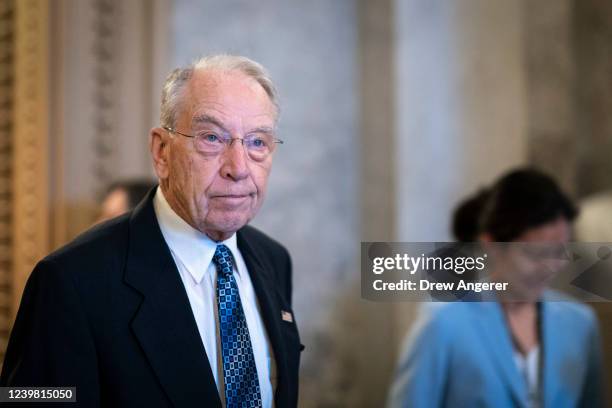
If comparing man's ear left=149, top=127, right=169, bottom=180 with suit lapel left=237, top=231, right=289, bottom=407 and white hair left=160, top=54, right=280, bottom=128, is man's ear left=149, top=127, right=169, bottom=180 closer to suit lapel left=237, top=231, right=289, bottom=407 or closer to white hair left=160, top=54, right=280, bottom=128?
white hair left=160, top=54, right=280, bottom=128

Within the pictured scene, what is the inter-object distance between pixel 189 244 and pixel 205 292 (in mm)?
91

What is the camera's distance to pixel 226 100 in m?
1.10

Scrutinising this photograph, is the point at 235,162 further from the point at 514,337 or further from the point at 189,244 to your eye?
the point at 514,337

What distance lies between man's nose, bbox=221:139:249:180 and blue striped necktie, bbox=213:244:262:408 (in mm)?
182

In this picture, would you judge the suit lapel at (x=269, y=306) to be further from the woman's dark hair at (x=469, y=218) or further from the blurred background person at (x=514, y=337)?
the woman's dark hair at (x=469, y=218)

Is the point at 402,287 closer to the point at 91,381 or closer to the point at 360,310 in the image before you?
the point at 91,381

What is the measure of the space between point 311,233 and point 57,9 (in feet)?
4.81

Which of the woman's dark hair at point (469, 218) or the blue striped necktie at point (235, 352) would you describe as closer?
the blue striped necktie at point (235, 352)

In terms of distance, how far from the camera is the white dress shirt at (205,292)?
1.14 m

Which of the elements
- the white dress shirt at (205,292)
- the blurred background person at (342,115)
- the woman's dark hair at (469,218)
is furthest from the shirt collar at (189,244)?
the blurred background person at (342,115)

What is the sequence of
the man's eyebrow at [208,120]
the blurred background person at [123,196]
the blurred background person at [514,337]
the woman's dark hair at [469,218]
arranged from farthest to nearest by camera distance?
1. the blurred background person at [123,196]
2. the woman's dark hair at [469,218]
3. the blurred background person at [514,337]
4. the man's eyebrow at [208,120]

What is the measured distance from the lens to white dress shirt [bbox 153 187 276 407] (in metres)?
1.14

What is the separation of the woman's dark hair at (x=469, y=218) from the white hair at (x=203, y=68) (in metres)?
1.05

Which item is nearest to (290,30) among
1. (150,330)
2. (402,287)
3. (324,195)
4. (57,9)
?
(324,195)
